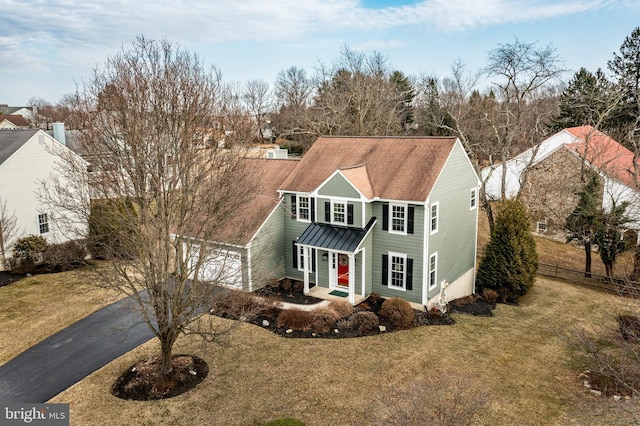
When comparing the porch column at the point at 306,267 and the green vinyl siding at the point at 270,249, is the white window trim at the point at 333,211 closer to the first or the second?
the porch column at the point at 306,267

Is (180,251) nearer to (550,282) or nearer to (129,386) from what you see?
(129,386)

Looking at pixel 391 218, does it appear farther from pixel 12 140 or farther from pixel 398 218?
pixel 12 140

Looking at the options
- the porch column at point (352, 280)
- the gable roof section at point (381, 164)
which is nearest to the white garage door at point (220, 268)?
the porch column at point (352, 280)

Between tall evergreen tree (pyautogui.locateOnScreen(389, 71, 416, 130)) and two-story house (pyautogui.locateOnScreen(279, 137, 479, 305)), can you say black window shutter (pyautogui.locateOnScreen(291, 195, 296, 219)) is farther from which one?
tall evergreen tree (pyautogui.locateOnScreen(389, 71, 416, 130))

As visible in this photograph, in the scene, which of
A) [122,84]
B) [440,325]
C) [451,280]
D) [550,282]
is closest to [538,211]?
[550,282]

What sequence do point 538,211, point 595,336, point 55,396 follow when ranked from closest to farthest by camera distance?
1. point 55,396
2. point 595,336
3. point 538,211

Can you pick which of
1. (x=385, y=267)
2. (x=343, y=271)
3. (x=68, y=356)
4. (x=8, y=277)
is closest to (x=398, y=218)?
(x=385, y=267)

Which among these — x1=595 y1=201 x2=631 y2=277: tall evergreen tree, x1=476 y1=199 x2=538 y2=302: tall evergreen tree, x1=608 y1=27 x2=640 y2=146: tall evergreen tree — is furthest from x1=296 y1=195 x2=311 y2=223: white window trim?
x1=608 y1=27 x2=640 y2=146: tall evergreen tree

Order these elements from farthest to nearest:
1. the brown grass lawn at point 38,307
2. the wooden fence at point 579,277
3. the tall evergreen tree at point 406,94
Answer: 1. the tall evergreen tree at point 406,94
2. the wooden fence at point 579,277
3. the brown grass lawn at point 38,307

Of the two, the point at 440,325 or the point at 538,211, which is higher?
the point at 538,211
